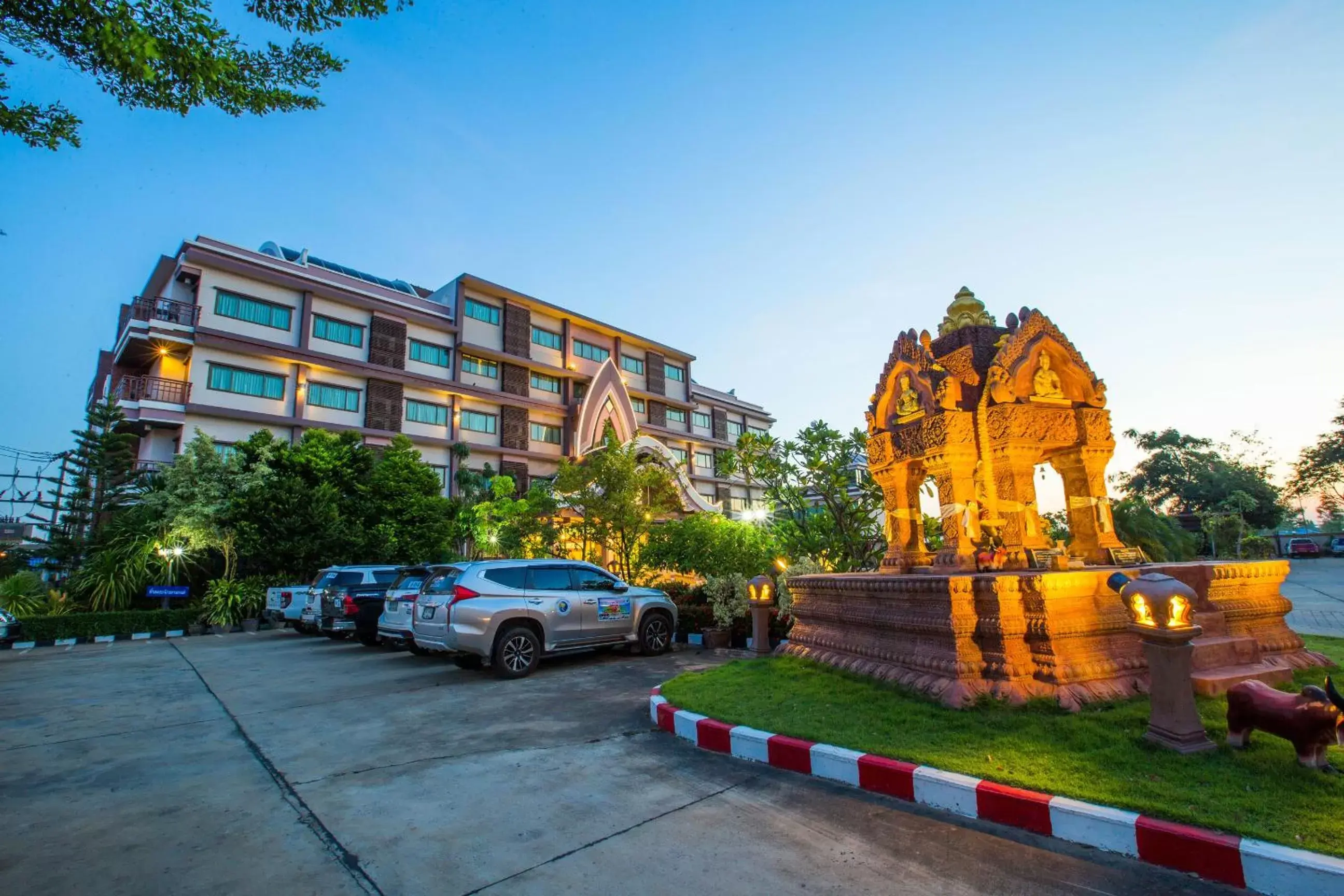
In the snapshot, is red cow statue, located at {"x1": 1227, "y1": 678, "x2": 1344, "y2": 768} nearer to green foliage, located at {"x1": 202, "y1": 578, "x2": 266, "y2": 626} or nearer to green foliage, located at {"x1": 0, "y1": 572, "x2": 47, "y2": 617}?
green foliage, located at {"x1": 202, "y1": 578, "x2": 266, "y2": 626}

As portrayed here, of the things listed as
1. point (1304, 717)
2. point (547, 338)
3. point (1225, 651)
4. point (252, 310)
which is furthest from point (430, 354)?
point (1304, 717)

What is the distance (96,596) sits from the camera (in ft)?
52.2

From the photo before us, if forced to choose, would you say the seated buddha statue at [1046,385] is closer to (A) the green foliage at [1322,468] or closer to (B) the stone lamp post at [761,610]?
(B) the stone lamp post at [761,610]

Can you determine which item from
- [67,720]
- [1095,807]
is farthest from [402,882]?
[67,720]

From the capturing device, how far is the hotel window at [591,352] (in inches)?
1351

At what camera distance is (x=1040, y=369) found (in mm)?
6203

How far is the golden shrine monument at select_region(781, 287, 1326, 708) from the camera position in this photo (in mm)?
4652

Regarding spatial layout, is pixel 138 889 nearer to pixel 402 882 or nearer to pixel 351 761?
pixel 402 882

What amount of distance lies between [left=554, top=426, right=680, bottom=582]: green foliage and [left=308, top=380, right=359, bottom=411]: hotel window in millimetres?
13750

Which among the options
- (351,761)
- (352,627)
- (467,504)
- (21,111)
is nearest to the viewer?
(351,761)

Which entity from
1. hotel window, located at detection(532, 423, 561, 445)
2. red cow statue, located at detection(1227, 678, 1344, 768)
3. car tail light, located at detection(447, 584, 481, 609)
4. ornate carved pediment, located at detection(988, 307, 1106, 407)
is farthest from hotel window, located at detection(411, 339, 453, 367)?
red cow statue, located at detection(1227, 678, 1344, 768)

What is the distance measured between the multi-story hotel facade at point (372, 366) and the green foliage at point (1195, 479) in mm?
29323

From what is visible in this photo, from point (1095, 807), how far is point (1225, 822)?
0.46 meters

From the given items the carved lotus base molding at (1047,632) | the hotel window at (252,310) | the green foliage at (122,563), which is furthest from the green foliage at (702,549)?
the hotel window at (252,310)
